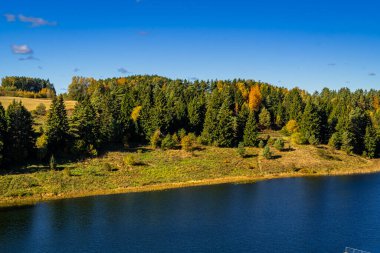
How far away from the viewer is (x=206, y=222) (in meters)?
63.4

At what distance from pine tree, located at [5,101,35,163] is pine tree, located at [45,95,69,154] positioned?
425 cm

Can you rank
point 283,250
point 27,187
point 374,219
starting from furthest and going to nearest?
point 27,187 < point 374,219 < point 283,250

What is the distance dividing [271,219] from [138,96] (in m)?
83.4

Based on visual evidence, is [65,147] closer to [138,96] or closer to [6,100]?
[138,96]

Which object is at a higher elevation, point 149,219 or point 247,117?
point 247,117

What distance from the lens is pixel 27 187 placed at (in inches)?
3223

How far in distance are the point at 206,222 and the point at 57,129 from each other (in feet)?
169

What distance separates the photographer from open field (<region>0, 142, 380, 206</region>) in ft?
271

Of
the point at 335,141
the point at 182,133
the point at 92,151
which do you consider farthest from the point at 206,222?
the point at 335,141

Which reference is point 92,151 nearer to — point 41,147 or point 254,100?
point 41,147

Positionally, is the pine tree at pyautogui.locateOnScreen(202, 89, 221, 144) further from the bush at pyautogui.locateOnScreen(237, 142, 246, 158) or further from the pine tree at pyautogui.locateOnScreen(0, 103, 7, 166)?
the pine tree at pyautogui.locateOnScreen(0, 103, 7, 166)

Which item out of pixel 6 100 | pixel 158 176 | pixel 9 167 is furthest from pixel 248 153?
pixel 6 100

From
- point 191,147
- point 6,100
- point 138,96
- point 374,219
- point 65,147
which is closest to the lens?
point 374,219

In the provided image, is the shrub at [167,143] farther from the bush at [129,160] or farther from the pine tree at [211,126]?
the bush at [129,160]
